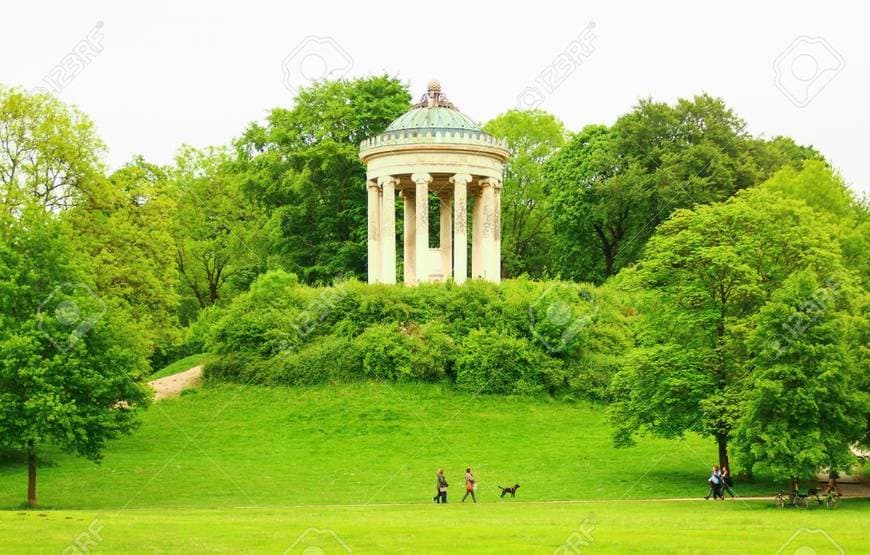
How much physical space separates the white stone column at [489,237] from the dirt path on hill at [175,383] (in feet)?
44.2

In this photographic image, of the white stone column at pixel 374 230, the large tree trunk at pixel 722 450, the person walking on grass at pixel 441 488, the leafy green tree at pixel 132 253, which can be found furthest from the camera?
the white stone column at pixel 374 230

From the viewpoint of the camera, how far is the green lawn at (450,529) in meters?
22.3

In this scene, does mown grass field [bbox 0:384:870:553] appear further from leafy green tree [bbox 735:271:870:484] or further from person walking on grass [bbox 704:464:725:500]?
leafy green tree [bbox 735:271:870:484]

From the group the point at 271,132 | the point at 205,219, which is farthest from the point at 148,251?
the point at 205,219

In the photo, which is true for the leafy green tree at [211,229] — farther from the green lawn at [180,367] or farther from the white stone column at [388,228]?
the white stone column at [388,228]

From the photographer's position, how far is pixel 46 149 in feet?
158

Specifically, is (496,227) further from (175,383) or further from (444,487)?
(444,487)

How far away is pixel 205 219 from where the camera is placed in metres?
75.9

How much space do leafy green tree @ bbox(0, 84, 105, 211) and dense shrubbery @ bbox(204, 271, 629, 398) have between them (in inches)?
318

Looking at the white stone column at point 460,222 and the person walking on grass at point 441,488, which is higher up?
the white stone column at point 460,222

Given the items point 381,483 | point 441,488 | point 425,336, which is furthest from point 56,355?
point 425,336

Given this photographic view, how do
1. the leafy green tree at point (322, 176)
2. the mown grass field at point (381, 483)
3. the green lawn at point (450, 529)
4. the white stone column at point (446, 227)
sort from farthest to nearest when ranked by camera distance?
the leafy green tree at point (322, 176) < the white stone column at point (446, 227) < the mown grass field at point (381, 483) < the green lawn at point (450, 529)

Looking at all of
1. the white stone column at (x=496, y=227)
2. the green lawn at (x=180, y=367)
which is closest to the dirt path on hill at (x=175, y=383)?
the green lawn at (x=180, y=367)

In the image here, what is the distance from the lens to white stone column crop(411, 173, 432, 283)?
5303 cm
